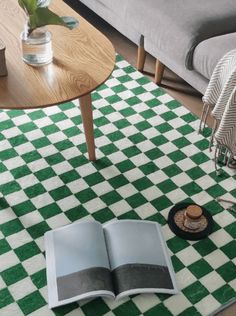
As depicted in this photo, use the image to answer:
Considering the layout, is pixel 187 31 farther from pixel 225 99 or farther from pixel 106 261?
pixel 106 261

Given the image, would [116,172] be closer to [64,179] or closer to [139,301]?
[64,179]

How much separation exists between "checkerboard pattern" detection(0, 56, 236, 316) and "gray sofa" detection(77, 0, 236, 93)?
192mm

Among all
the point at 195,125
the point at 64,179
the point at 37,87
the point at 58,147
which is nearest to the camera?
the point at 37,87

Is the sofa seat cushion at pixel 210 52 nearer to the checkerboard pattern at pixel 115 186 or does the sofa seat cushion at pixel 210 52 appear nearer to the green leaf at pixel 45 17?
the checkerboard pattern at pixel 115 186

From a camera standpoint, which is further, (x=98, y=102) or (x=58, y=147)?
(x=98, y=102)

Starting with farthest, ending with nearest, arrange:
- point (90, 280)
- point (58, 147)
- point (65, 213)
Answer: point (58, 147), point (65, 213), point (90, 280)

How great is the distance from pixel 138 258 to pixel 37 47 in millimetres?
776

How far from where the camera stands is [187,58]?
2092mm

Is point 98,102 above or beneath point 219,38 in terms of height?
beneath

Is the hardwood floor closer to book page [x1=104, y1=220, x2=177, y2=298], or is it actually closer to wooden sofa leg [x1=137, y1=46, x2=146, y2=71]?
wooden sofa leg [x1=137, y1=46, x2=146, y2=71]

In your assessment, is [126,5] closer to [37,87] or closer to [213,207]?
[37,87]

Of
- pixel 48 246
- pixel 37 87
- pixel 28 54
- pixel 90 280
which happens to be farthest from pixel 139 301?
pixel 28 54

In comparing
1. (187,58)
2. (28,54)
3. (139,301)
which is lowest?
(139,301)

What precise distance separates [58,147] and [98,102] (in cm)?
35
